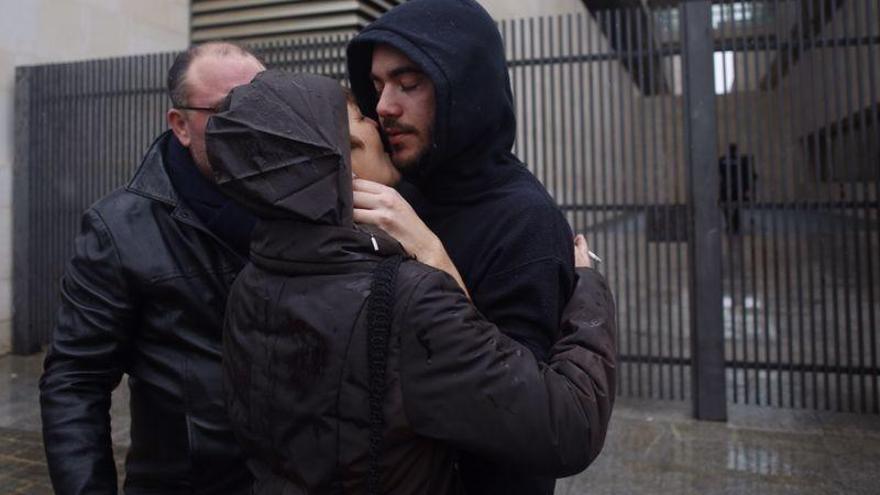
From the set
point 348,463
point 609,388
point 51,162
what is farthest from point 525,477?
point 51,162

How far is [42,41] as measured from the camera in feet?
23.4

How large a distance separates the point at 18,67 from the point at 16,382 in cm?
304

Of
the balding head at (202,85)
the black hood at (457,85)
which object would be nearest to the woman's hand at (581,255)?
the black hood at (457,85)

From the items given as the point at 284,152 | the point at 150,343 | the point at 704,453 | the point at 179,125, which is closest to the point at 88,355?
the point at 150,343

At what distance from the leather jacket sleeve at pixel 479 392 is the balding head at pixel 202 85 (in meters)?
1.03

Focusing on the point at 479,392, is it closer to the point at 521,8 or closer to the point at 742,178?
the point at 742,178

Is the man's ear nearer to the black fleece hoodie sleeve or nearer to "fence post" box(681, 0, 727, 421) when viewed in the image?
the black fleece hoodie sleeve

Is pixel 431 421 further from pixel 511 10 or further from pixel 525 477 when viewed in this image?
pixel 511 10

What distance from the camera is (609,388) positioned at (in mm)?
1229

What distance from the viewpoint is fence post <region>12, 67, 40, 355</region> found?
7.00 metres

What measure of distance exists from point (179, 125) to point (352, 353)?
43.7 inches

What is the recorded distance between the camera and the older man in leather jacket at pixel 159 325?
1748mm

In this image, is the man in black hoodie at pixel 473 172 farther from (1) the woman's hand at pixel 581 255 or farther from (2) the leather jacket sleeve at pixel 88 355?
(2) the leather jacket sleeve at pixel 88 355

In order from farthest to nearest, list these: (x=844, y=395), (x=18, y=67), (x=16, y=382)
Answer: (x=18, y=67) → (x=16, y=382) → (x=844, y=395)
